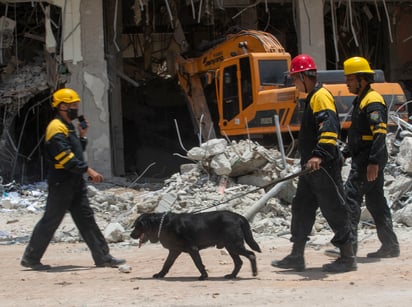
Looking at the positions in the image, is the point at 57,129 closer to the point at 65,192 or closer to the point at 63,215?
the point at 65,192

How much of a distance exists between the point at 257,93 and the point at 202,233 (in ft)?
26.9

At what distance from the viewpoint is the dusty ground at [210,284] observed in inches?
215

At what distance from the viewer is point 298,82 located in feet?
22.1

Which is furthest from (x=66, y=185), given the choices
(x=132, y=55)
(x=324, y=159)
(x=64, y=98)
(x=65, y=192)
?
(x=132, y=55)

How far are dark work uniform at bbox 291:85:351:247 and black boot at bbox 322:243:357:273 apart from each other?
7cm

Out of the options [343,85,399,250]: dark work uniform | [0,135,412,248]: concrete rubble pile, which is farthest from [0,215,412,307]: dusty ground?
[0,135,412,248]: concrete rubble pile

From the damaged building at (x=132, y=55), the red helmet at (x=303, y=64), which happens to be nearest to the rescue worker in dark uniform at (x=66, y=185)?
the red helmet at (x=303, y=64)

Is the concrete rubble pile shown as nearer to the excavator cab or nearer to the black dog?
the black dog

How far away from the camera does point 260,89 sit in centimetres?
1427

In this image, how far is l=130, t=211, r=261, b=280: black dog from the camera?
6.32 m

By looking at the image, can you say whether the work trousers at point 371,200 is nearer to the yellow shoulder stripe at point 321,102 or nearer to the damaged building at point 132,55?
the yellow shoulder stripe at point 321,102

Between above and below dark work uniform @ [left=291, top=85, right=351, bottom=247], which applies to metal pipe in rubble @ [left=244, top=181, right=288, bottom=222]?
below

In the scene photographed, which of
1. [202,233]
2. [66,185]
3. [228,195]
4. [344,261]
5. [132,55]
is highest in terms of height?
[132,55]

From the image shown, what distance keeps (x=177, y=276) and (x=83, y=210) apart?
1316 millimetres
